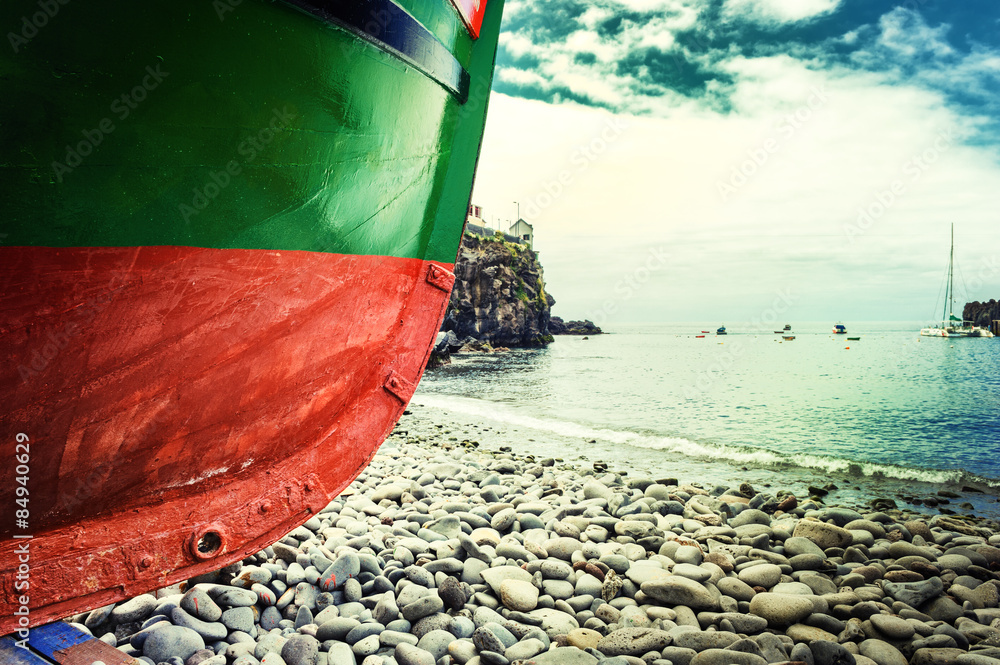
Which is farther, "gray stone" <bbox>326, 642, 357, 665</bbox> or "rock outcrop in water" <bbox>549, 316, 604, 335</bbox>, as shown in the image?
"rock outcrop in water" <bbox>549, 316, 604, 335</bbox>

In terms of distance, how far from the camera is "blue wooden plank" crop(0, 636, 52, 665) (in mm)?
2230

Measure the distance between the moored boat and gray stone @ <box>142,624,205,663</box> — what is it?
1216 millimetres

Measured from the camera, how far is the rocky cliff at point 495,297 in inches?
2269

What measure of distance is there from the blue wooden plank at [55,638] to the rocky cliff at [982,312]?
125 m

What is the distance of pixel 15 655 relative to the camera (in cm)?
227

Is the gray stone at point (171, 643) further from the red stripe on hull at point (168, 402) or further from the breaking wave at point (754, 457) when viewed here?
the breaking wave at point (754, 457)

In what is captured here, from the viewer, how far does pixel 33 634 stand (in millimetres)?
2547

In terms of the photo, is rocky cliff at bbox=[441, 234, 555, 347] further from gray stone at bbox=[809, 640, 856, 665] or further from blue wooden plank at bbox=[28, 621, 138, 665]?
blue wooden plank at bbox=[28, 621, 138, 665]

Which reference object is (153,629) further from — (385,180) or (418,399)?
(418,399)

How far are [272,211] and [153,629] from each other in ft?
8.25

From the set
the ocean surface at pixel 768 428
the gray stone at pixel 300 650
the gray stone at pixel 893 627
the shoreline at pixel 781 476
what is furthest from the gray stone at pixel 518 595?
the shoreline at pixel 781 476

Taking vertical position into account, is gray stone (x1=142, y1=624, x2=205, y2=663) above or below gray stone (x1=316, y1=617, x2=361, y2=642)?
above

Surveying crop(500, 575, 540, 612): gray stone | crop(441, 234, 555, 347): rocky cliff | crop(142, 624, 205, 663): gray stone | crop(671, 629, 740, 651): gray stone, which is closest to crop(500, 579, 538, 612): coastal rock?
crop(500, 575, 540, 612): gray stone

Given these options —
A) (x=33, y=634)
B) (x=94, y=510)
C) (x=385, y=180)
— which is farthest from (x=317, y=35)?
(x=33, y=634)
